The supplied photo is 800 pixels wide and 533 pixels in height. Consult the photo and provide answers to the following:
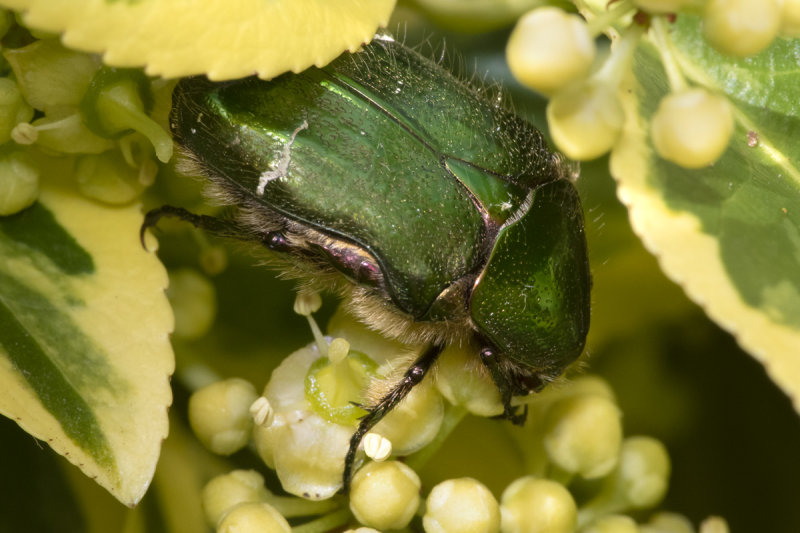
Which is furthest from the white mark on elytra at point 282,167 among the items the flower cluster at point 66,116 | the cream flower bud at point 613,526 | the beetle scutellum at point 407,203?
the cream flower bud at point 613,526

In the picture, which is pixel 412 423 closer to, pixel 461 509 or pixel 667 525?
pixel 461 509

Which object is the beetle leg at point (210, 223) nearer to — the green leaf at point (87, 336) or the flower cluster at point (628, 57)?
the green leaf at point (87, 336)

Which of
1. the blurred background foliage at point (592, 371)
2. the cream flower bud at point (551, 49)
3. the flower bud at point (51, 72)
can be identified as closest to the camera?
the cream flower bud at point (551, 49)

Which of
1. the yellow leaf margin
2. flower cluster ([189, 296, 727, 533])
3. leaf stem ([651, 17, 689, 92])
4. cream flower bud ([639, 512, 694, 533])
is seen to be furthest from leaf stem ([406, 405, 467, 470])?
leaf stem ([651, 17, 689, 92])

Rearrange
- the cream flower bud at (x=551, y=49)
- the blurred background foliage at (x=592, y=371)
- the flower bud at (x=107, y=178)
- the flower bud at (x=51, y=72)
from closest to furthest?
the cream flower bud at (x=551, y=49) < the flower bud at (x=51, y=72) < the flower bud at (x=107, y=178) < the blurred background foliage at (x=592, y=371)

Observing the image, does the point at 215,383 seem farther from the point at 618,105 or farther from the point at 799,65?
the point at 799,65

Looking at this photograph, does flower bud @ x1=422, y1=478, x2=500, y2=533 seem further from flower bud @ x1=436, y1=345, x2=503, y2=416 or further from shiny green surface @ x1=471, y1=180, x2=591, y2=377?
shiny green surface @ x1=471, y1=180, x2=591, y2=377

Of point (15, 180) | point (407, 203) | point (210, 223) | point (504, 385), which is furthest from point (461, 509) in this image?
point (15, 180)
